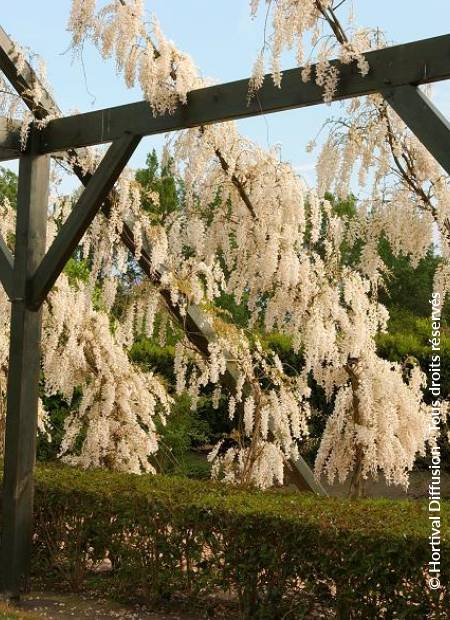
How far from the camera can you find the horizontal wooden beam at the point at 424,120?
2.99 meters

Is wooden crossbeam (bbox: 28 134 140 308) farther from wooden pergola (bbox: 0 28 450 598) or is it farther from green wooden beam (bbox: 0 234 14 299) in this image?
green wooden beam (bbox: 0 234 14 299)

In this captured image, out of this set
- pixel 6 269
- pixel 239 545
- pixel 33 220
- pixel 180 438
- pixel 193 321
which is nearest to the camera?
pixel 239 545

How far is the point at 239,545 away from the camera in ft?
13.1

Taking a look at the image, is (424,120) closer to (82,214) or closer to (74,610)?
(82,214)

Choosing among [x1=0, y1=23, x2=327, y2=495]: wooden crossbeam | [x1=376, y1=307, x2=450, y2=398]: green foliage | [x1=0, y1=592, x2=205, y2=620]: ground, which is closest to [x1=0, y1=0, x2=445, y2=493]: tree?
[x1=0, y1=23, x2=327, y2=495]: wooden crossbeam

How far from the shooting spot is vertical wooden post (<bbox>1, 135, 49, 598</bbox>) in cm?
447

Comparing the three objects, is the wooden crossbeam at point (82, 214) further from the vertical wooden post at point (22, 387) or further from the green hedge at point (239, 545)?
the green hedge at point (239, 545)

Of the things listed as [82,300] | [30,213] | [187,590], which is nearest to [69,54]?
[30,213]

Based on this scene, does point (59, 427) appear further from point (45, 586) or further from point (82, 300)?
point (45, 586)

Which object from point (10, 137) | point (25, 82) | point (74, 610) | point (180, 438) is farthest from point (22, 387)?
point (180, 438)

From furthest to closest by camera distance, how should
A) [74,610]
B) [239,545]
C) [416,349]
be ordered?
[416,349] < [74,610] < [239,545]

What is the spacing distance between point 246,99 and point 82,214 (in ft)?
3.40

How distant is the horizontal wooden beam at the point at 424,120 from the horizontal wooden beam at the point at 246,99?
0.17 feet

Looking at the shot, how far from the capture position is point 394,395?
5012mm
